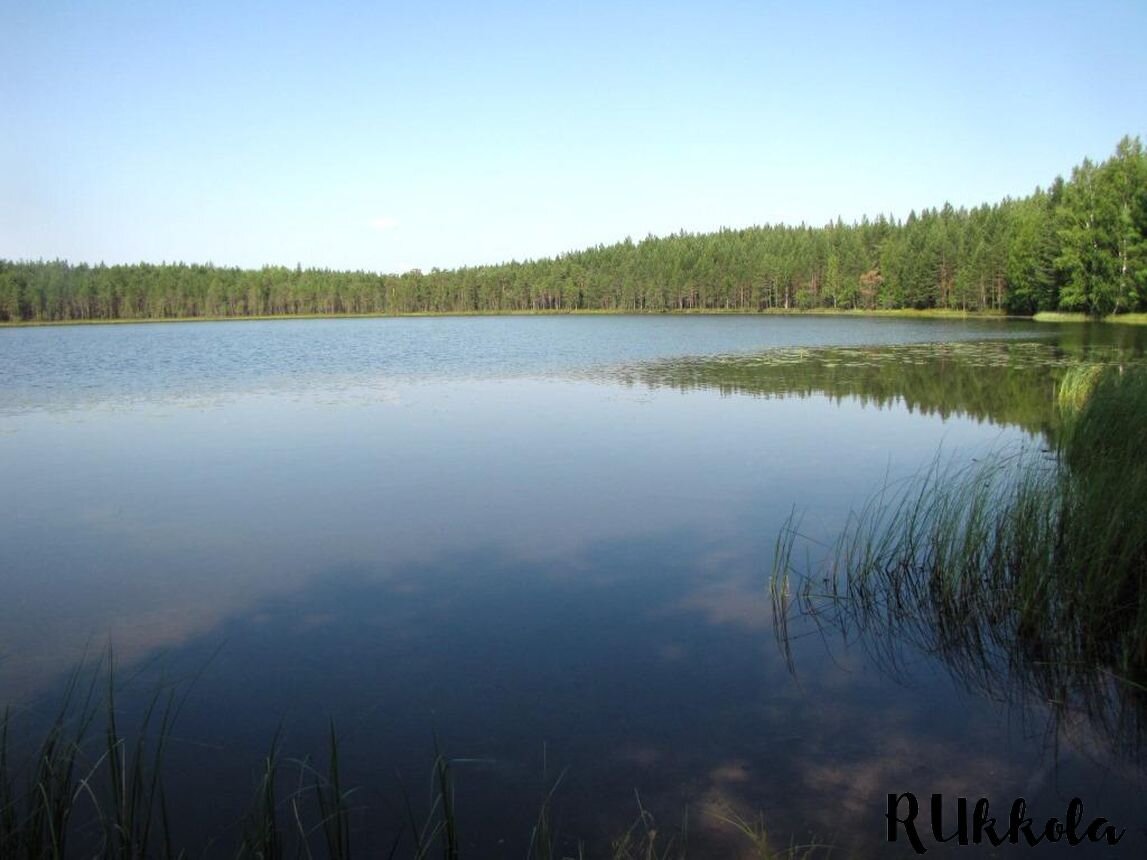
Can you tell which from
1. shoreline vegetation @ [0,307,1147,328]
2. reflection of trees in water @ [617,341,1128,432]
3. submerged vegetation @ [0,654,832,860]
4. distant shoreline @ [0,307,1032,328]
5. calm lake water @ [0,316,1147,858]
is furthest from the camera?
distant shoreline @ [0,307,1032,328]

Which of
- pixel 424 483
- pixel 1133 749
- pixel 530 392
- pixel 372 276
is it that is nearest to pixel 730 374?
pixel 530 392

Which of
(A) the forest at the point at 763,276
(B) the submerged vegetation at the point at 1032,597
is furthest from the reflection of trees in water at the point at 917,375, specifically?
(A) the forest at the point at 763,276

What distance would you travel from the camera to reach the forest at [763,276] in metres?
44.8

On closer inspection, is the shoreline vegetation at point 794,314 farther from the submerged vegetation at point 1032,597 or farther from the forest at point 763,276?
the submerged vegetation at point 1032,597

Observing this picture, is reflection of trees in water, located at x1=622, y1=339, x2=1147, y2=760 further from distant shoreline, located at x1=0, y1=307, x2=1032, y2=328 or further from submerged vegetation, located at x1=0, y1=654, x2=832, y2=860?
distant shoreline, located at x1=0, y1=307, x2=1032, y2=328

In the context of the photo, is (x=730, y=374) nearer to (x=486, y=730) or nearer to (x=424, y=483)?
(x=424, y=483)

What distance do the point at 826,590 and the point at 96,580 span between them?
5784 millimetres

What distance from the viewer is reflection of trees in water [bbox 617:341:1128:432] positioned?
53.0 feet

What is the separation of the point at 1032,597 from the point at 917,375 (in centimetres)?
1770

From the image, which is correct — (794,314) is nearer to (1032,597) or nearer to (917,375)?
(917,375)

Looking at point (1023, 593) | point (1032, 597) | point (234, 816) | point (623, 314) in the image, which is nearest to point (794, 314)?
point (623, 314)

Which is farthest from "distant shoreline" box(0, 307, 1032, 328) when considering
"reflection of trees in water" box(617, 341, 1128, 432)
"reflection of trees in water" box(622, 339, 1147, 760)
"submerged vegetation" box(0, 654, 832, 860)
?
"submerged vegetation" box(0, 654, 832, 860)

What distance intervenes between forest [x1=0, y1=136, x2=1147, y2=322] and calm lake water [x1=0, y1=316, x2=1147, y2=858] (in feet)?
118

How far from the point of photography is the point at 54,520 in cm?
878
